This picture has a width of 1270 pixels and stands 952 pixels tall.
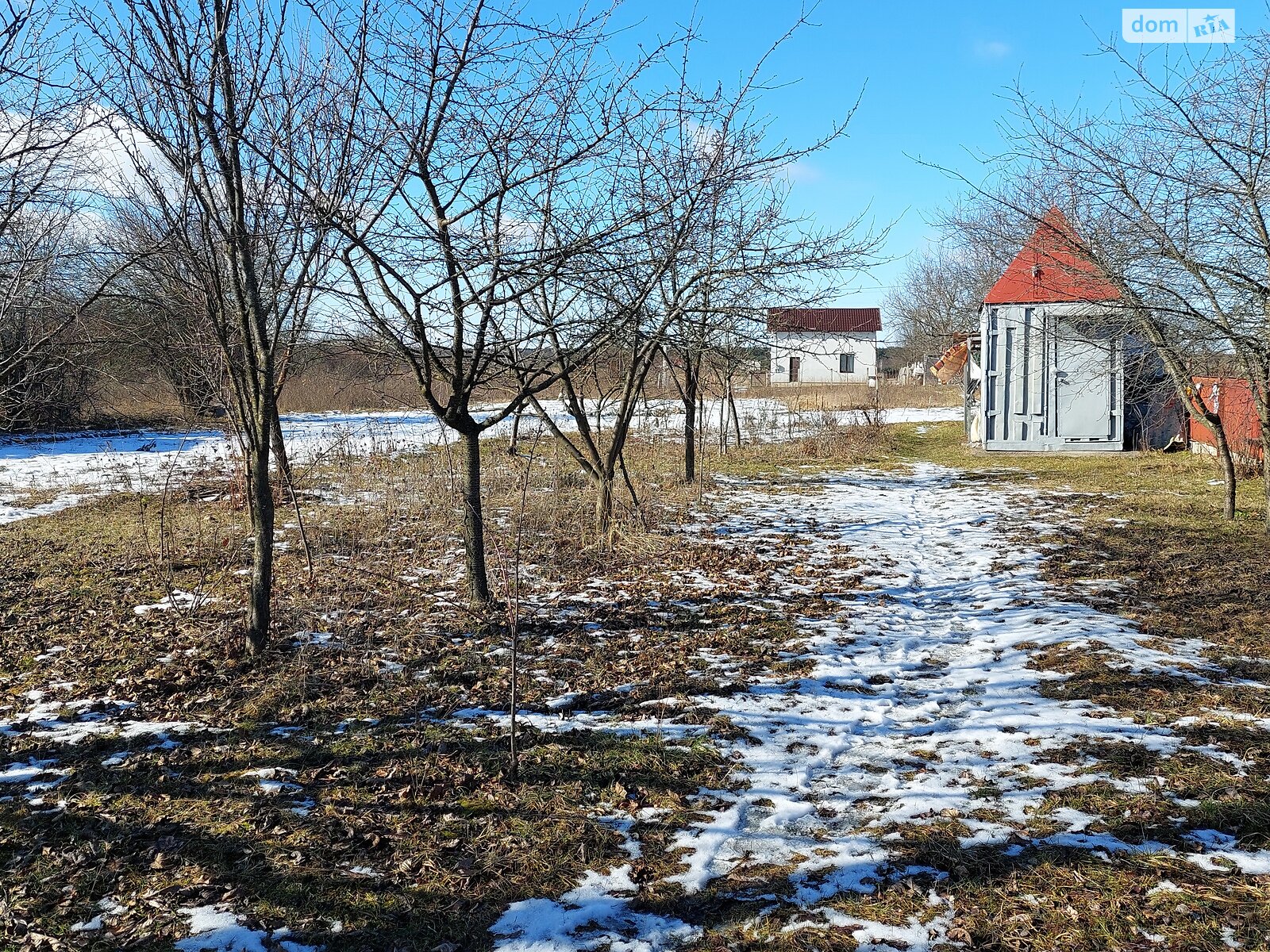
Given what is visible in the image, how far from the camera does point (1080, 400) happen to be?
1603cm

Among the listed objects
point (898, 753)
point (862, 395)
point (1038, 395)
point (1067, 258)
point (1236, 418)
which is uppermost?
point (1067, 258)

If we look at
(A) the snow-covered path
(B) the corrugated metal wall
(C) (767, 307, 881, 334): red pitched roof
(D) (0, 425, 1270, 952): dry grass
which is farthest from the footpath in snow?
(A) the snow-covered path

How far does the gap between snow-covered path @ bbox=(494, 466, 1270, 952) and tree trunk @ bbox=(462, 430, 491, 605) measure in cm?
215

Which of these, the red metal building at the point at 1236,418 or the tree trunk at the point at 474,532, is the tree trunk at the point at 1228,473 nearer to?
the red metal building at the point at 1236,418

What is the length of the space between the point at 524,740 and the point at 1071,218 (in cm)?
775

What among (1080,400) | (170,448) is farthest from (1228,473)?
(170,448)

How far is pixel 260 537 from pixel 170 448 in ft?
50.2

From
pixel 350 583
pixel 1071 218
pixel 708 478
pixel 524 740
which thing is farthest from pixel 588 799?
pixel 708 478

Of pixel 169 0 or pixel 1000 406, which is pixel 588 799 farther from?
pixel 1000 406

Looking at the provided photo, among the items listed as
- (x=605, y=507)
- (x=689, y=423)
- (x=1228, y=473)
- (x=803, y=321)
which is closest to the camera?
(x=605, y=507)

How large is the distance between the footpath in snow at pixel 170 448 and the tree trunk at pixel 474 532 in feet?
4.73

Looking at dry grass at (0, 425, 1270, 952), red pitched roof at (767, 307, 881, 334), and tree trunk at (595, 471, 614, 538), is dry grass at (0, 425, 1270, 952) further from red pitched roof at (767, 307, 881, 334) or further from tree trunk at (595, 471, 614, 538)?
red pitched roof at (767, 307, 881, 334)

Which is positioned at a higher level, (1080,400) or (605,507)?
(1080,400)

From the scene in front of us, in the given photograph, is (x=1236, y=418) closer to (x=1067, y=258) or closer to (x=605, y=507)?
(x=1067, y=258)
